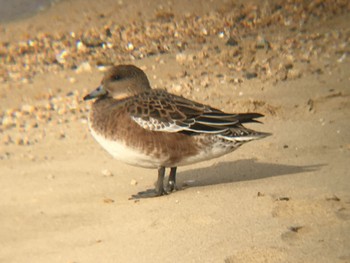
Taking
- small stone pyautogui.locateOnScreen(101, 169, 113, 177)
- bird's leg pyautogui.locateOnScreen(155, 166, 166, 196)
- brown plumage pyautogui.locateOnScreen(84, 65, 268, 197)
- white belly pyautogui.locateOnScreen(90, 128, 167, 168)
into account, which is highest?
brown plumage pyautogui.locateOnScreen(84, 65, 268, 197)

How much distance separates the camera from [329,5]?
11.2m

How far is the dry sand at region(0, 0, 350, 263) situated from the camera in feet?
17.0

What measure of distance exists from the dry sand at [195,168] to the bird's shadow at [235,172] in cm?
1

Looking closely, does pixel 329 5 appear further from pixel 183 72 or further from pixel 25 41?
Answer: pixel 25 41

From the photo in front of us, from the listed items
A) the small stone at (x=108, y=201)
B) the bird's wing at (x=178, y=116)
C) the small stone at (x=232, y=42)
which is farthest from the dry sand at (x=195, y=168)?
the bird's wing at (x=178, y=116)

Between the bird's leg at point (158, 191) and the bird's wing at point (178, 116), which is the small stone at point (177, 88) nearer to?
the bird's wing at point (178, 116)

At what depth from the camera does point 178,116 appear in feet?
20.7

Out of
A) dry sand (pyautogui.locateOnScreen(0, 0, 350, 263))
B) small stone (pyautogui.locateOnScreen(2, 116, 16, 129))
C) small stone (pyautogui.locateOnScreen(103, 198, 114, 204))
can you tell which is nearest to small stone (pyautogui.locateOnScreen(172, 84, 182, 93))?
dry sand (pyautogui.locateOnScreen(0, 0, 350, 263))

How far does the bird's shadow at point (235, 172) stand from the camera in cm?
655

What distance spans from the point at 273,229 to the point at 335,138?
221 centimetres

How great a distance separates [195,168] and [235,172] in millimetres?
439

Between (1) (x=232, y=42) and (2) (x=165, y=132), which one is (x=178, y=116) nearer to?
(2) (x=165, y=132)

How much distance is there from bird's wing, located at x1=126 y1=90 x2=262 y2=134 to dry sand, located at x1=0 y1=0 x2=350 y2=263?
0.46 metres

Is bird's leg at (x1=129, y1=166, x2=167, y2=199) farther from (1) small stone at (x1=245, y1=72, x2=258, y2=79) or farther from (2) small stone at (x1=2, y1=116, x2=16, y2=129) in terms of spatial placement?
(1) small stone at (x1=245, y1=72, x2=258, y2=79)
